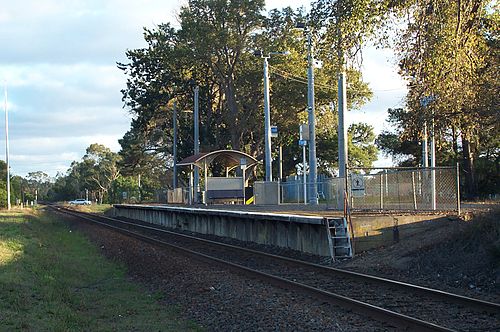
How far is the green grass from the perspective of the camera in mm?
10195

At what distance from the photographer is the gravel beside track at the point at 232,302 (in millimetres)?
9875

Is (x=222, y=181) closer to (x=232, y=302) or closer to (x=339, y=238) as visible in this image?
(x=339, y=238)

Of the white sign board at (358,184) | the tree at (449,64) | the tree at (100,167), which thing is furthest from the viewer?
the tree at (100,167)

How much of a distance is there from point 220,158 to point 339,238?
28.6 meters

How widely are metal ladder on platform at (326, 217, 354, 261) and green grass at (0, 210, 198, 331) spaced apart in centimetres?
578

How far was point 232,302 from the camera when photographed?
11.9 metres

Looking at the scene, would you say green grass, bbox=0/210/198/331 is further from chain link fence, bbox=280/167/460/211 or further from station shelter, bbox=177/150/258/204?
station shelter, bbox=177/150/258/204

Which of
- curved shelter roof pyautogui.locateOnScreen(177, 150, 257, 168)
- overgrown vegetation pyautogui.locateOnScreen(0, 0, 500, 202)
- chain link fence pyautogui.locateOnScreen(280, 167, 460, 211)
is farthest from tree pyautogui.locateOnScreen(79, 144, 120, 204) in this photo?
chain link fence pyautogui.locateOnScreen(280, 167, 460, 211)

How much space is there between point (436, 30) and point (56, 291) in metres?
10.0

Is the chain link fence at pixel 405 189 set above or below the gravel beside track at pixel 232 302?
above

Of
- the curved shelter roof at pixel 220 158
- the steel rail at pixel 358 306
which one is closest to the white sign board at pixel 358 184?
the steel rail at pixel 358 306

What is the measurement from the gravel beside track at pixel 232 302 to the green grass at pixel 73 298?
1.40 feet

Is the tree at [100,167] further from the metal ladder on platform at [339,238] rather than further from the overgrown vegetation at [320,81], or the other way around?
the metal ladder on platform at [339,238]

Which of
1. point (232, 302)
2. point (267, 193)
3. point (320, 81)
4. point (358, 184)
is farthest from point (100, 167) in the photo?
point (232, 302)
